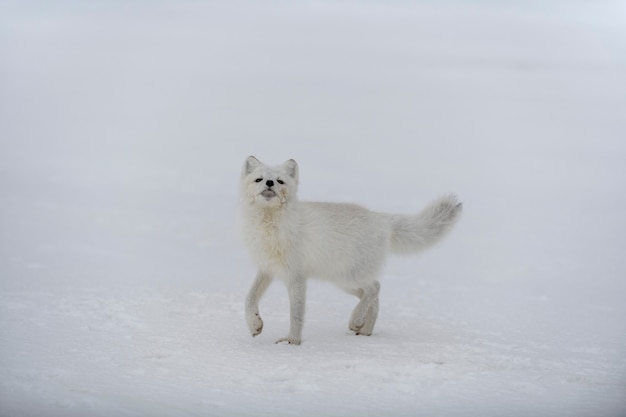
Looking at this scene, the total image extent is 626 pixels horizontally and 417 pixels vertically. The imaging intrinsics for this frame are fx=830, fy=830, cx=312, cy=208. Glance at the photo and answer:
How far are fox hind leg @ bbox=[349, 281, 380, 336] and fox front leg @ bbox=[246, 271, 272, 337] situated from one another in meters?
0.52

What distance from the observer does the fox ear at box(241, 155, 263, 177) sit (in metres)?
4.48

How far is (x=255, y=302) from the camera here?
4.47 metres

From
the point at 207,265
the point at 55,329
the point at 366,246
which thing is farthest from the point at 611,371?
the point at 207,265

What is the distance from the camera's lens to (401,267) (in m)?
6.64

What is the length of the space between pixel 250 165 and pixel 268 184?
22 centimetres

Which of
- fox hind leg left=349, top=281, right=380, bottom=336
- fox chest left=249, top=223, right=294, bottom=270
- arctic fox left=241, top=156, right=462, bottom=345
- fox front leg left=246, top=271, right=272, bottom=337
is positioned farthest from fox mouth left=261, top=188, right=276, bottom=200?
fox hind leg left=349, top=281, right=380, bottom=336

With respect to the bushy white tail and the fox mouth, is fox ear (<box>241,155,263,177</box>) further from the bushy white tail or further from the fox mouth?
the bushy white tail

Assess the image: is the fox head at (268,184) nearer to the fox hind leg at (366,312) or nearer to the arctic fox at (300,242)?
the arctic fox at (300,242)

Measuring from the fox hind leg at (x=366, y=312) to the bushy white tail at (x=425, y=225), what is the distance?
13.6 inches

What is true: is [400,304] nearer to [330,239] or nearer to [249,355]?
[330,239]

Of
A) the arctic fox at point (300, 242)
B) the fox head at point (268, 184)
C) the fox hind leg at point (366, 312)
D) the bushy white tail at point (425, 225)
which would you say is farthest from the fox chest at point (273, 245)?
the bushy white tail at point (425, 225)

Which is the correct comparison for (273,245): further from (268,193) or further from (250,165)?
(250,165)

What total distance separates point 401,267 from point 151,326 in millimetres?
2625

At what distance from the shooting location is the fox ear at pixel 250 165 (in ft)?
14.7
